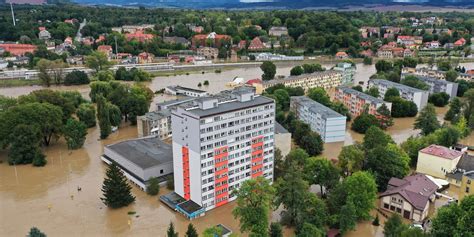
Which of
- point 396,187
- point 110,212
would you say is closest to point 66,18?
point 110,212

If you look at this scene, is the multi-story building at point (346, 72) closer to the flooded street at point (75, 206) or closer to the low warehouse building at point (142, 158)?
the flooded street at point (75, 206)

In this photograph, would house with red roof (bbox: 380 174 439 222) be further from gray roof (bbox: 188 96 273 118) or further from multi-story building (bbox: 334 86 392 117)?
multi-story building (bbox: 334 86 392 117)

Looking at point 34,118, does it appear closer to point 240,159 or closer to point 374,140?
point 240,159

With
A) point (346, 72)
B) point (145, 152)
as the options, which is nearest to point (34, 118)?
point (145, 152)

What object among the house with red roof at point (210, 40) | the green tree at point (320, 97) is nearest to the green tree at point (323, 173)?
the green tree at point (320, 97)

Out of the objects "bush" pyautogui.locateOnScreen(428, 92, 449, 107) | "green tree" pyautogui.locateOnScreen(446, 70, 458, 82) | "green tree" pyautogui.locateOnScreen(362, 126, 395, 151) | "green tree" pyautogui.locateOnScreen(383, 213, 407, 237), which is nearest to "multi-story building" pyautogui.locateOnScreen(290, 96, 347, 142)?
"green tree" pyautogui.locateOnScreen(362, 126, 395, 151)

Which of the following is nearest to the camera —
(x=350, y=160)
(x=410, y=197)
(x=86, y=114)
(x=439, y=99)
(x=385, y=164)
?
(x=410, y=197)
